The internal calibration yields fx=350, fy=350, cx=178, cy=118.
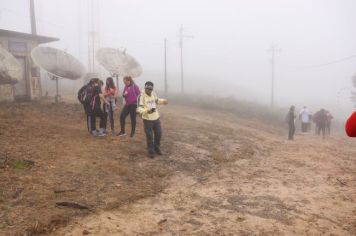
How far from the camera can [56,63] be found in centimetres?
1355

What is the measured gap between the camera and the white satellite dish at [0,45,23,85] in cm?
1138

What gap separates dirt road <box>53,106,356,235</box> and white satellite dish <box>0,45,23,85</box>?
5648 millimetres

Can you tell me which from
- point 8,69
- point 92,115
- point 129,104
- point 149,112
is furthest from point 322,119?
point 8,69

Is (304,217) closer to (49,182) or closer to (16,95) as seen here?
(49,182)

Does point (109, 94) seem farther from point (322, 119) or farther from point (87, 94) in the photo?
point (322, 119)

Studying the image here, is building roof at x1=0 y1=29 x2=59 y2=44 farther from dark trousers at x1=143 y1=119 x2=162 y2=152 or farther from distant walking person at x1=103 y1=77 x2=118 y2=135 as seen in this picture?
dark trousers at x1=143 y1=119 x2=162 y2=152

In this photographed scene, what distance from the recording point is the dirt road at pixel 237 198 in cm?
507

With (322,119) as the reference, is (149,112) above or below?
above

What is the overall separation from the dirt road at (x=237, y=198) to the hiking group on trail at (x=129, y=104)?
0.71 metres

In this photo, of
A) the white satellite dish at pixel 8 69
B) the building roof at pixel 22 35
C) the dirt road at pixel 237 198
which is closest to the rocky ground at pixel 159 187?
the dirt road at pixel 237 198

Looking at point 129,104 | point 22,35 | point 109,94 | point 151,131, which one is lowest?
point 151,131

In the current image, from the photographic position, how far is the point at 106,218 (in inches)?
202

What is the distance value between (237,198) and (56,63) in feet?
32.3

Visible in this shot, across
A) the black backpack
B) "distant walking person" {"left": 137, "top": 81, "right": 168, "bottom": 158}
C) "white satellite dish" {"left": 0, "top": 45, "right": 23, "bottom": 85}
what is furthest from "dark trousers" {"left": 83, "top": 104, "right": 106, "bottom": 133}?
"white satellite dish" {"left": 0, "top": 45, "right": 23, "bottom": 85}
